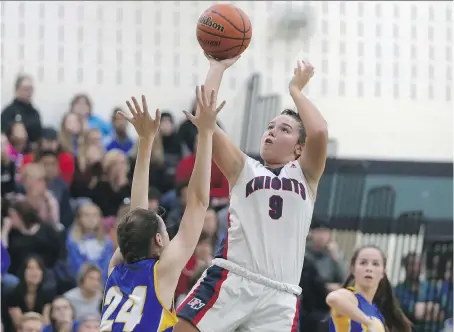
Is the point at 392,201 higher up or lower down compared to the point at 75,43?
lower down

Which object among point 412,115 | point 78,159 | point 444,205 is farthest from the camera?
point 412,115

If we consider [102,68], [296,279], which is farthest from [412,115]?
[296,279]

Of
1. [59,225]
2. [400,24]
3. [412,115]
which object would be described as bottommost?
[59,225]

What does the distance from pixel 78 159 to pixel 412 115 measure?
424 centimetres

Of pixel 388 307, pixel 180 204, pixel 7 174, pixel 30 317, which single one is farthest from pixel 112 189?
pixel 388 307

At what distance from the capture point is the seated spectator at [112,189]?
11023mm

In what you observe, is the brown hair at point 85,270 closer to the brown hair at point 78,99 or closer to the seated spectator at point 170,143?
the seated spectator at point 170,143

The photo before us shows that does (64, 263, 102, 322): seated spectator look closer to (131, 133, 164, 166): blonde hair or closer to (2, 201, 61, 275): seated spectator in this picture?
(2, 201, 61, 275): seated spectator

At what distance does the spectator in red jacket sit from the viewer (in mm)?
11439

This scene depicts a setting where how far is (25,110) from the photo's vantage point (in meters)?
11.6

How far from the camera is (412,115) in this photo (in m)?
13.4

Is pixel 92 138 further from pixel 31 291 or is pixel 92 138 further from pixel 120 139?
pixel 31 291

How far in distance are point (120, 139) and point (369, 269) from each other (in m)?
5.16

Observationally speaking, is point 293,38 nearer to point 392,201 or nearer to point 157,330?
point 392,201
